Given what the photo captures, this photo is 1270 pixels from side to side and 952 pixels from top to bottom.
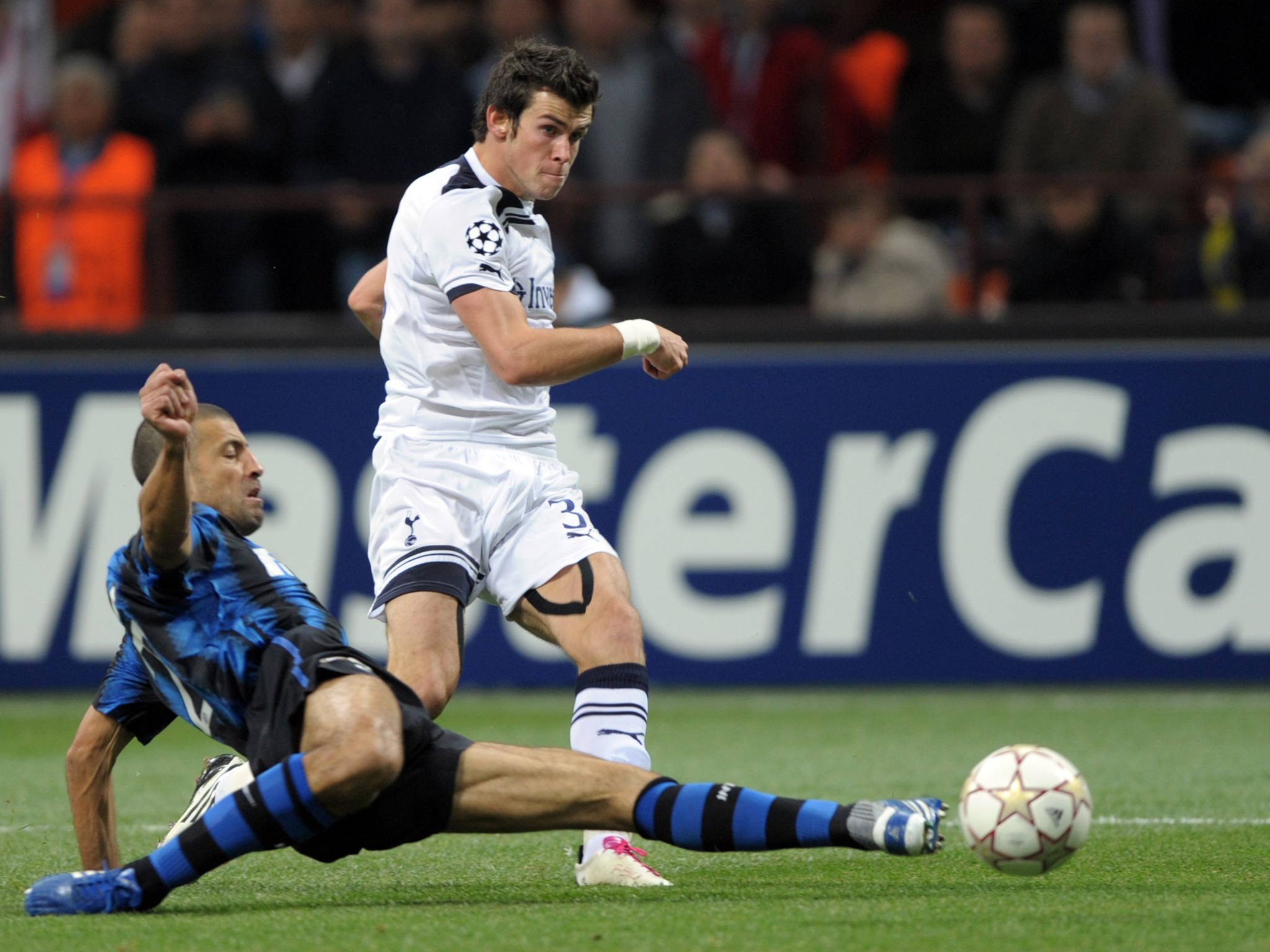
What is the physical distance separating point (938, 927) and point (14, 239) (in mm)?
7854

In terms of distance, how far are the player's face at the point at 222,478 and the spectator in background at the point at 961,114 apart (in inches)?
278

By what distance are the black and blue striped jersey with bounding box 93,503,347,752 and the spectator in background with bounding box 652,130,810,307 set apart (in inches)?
236

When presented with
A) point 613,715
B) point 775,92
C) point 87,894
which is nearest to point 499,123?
point 613,715

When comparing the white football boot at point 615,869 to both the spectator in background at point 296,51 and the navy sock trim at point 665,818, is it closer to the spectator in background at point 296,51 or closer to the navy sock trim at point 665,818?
the navy sock trim at point 665,818

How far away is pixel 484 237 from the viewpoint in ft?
17.4

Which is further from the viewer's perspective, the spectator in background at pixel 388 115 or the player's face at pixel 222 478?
the spectator in background at pixel 388 115

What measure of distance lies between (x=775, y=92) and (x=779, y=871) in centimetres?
696

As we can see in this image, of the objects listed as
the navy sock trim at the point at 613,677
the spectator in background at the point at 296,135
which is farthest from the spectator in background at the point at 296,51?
the navy sock trim at the point at 613,677

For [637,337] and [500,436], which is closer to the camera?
[637,337]

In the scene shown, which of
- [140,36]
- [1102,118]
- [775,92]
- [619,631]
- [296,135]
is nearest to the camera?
[619,631]

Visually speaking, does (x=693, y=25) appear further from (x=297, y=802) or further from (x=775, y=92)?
(x=297, y=802)

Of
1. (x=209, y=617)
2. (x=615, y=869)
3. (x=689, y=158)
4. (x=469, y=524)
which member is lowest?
(x=615, y=869)

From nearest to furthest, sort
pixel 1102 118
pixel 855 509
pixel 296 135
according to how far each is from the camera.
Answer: pixel 855 509
pixel 1102 118
pixel 296 135

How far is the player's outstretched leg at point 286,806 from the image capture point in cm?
453
